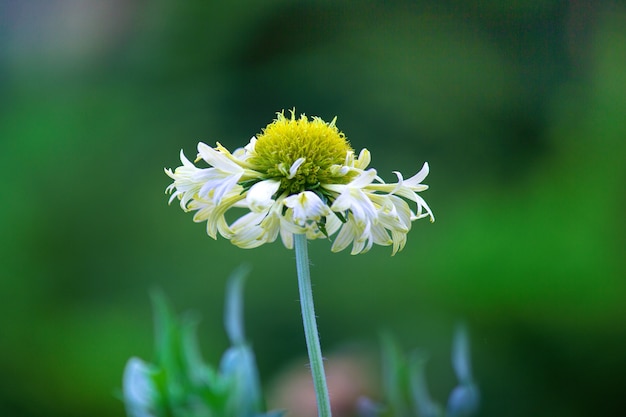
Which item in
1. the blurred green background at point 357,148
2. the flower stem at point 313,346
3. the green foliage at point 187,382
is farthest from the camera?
the blurred green background at point 357,148

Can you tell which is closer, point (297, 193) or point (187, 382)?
point (297, 193)

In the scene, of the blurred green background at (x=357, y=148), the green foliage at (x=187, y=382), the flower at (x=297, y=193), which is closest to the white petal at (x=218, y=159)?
the flower at (x=297, y=193)

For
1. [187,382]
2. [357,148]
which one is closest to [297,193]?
[187,382]

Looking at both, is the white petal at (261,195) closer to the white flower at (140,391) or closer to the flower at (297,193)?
the flower at (297,193)

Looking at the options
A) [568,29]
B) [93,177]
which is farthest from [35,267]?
[568,29]

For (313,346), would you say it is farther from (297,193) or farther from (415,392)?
(415,392)

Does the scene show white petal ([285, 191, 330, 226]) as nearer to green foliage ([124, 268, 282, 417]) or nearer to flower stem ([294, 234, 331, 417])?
flower stem ([294, 234, 331, 417])
